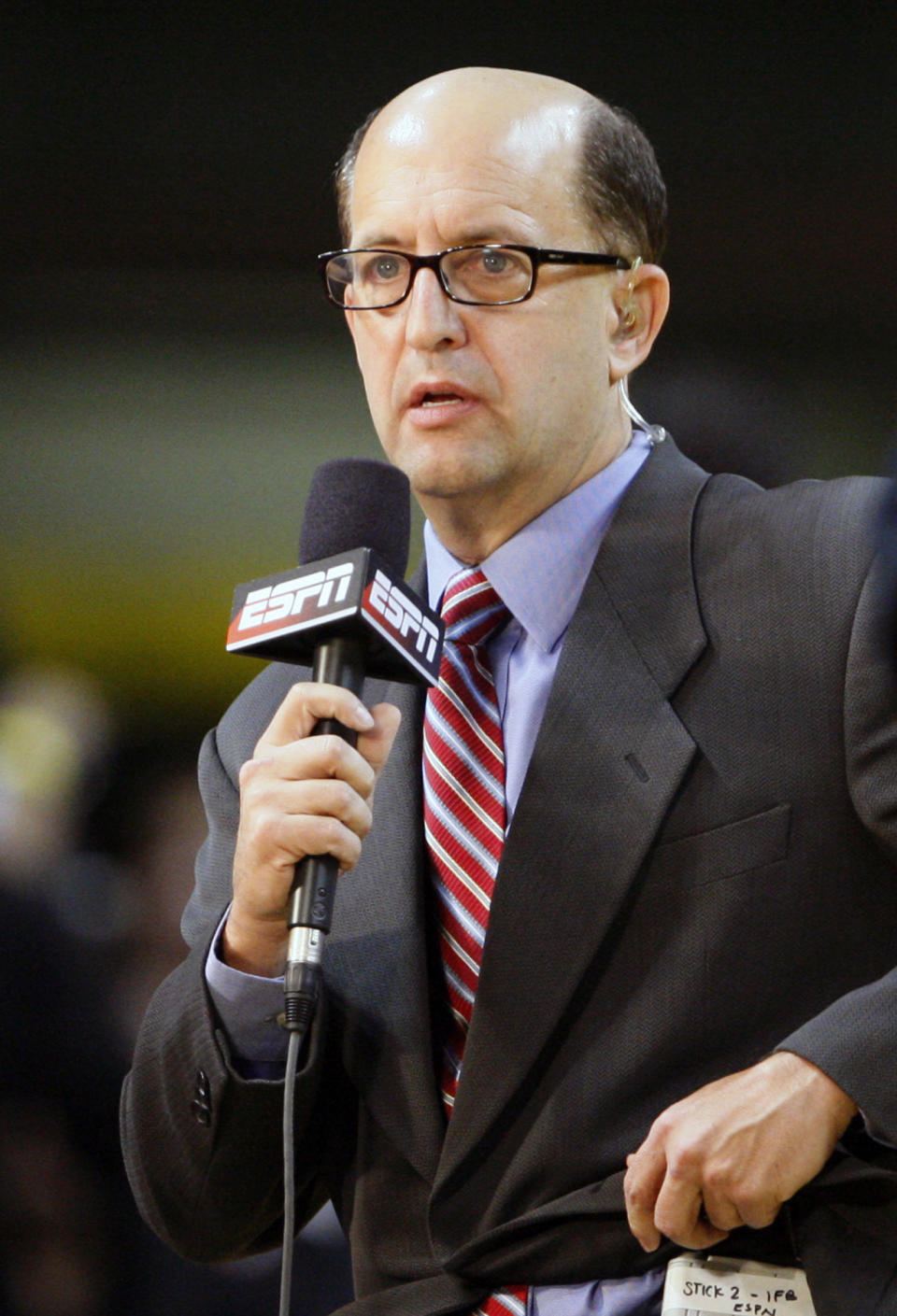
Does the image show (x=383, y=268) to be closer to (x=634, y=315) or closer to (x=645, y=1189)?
(x=634, y=315)

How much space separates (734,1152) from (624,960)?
9.6 inches

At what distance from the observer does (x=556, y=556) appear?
5.29 ft

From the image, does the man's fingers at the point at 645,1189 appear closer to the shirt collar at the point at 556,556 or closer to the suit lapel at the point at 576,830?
the suit lapel at the point at 576,830

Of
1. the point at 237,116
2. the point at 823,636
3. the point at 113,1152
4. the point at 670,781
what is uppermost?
the point at 237,116

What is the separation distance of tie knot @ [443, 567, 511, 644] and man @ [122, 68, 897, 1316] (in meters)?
0.02

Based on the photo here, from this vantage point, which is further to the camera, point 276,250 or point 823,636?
point 276,250

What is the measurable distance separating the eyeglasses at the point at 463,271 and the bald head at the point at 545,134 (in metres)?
0.09

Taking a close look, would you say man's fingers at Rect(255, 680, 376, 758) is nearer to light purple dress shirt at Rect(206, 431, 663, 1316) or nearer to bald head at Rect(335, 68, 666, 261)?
light purple dress shirt at Rect(206, 431, 663, 1316)

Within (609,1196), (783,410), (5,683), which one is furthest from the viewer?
(5,683)

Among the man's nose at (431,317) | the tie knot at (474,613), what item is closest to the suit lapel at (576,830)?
the tie knot at (474,613)

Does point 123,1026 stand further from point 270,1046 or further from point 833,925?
point 833,925

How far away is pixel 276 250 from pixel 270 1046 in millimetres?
1908

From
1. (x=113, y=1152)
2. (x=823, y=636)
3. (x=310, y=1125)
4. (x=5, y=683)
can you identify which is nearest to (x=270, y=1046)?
(x=310, y=1125)

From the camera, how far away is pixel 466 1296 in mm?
1367
